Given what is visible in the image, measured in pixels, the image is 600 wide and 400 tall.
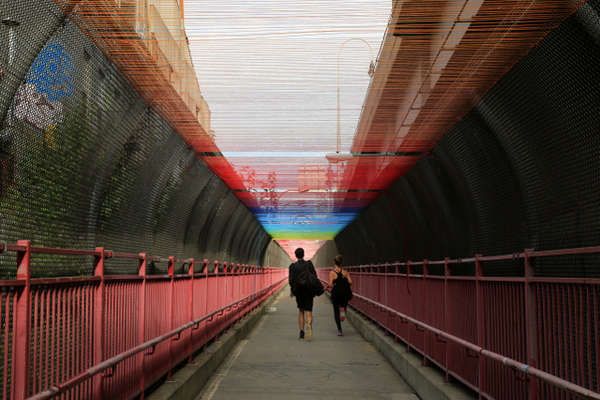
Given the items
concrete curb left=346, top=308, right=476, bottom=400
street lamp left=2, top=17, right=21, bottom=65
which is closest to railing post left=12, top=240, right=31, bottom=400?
street lamp left=2, top=17, right=21, bottom=65

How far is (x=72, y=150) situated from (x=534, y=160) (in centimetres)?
399

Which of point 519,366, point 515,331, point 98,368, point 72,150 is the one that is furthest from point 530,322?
point 72,150

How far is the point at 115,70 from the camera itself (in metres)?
7.14

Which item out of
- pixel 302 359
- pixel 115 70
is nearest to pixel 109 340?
pixel 115 70

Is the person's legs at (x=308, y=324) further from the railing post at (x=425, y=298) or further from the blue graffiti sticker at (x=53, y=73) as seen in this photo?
the blue graffiti sticker at (x=53, y=73)

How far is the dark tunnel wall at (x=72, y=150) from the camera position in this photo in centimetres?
518

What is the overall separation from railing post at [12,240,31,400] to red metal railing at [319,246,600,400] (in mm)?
2623

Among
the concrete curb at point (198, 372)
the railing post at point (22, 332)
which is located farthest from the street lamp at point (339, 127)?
the railing post at point (22, 332)

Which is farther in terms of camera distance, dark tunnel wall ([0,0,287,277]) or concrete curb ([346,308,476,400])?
concrete curb ([346,308,476,400])

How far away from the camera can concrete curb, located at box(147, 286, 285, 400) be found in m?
7.18

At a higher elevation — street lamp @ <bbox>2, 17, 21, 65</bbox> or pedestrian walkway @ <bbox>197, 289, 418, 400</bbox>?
street lamp @ <bbox>2, 17, 21, 65</bbox>

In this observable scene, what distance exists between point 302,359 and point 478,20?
6925 millimetres

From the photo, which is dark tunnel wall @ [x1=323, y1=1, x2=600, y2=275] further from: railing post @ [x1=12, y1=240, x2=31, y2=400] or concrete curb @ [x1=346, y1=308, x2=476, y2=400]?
railing post @ [x1=12, y1=240, x2=31, y2=400]

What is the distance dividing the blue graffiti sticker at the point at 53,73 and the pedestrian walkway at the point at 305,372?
389 centimetres
